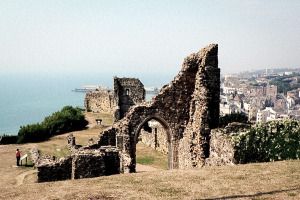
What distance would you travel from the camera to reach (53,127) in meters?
34.6

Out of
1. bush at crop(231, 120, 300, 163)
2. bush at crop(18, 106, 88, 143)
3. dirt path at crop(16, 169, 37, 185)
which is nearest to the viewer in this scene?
bush at crop(231, 120, 300, 163)

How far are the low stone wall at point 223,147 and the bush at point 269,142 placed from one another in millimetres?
439

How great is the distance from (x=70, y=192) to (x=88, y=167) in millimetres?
3691

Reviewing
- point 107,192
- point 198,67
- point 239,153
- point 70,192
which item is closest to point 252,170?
point 239,153

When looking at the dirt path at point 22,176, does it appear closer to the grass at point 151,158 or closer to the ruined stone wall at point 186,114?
the ruined stone wall at point 186,114

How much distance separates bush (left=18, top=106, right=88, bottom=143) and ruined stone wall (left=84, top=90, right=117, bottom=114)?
8.71 metres

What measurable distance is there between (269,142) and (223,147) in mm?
2274

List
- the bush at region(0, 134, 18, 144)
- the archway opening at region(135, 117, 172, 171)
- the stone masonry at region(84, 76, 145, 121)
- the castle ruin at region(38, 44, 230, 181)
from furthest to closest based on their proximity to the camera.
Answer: the stone masonry at region(84, 76, 145, 121), the bush at region(0, 134, 18, 144), the archway opening at region(135, 117, 172, 171), the castle ruin at region(38, 44, 230, 181)

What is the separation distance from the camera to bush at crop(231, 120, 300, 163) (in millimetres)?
13148

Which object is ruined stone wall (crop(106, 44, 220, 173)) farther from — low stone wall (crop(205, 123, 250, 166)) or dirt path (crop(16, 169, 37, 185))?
dirt path (crop(16, 169, 37, 185))

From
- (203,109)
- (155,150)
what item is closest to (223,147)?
(203,109)

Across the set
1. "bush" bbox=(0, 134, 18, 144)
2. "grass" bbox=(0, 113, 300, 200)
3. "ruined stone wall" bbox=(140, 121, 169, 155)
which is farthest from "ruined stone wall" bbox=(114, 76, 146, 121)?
"grass" bbox=(0, 113, 300, 200)

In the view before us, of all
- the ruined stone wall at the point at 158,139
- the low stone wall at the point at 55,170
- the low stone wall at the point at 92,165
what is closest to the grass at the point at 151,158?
the ruined stone wall at the point at 158,139

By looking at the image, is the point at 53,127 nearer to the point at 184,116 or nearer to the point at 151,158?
the point at 151,158
